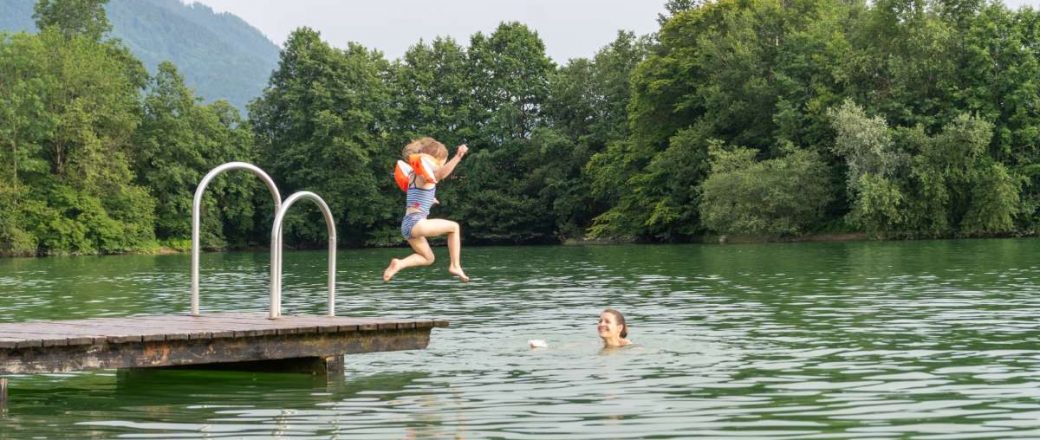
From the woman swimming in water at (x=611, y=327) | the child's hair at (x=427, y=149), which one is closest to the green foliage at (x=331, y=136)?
the woman swimming in water at (x=611, y=327)

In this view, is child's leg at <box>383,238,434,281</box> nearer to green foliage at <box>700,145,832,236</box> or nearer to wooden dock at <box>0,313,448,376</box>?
wooden dock at <box>0,313,448,376</box>

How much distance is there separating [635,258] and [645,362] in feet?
137

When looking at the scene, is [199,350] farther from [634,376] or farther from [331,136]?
[331,136]

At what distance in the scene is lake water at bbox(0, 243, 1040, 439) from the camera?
43.6ft

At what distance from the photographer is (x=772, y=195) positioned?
78.2 m

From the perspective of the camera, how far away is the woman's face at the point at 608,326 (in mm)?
20094

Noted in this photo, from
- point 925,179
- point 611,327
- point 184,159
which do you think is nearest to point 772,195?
point 925,179

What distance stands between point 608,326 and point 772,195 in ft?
195

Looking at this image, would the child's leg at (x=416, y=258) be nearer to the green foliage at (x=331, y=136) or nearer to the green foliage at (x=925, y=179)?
the green foliage at (x=925, y=179)

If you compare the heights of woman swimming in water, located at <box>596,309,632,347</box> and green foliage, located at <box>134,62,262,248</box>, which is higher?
green foliage, located at <box>134,62,262,248</box>

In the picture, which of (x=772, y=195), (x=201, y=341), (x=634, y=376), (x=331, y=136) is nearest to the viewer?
(x=201, y=341)

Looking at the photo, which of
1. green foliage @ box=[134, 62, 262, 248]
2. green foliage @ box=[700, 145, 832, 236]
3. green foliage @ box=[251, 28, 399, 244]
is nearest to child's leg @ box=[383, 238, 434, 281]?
green foliage @ box=[700, 145, 832, 236]

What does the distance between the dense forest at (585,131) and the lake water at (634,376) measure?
42641mm

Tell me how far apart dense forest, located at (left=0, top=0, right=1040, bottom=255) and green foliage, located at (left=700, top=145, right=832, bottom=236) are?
0.13m
